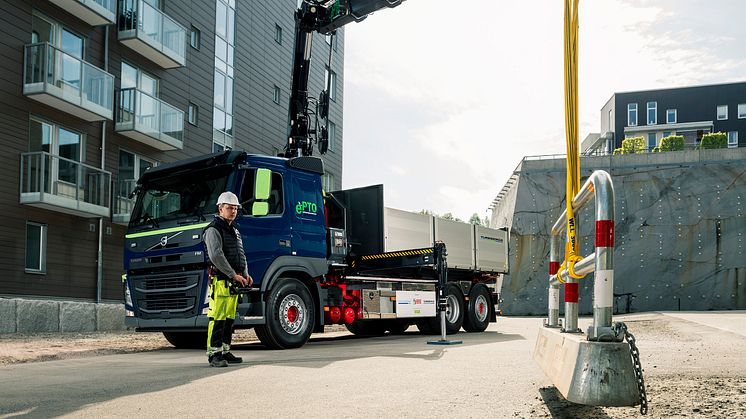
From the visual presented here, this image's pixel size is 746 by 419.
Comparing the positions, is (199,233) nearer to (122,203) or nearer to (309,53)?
(309,53)

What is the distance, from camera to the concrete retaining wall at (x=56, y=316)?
17.6 metres

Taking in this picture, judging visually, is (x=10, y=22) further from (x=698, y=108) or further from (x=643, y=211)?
(x=698, y=108)

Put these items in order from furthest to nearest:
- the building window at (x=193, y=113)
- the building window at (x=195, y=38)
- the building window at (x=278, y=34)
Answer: the building window at (x=278, y=34)
the building window at (x=195, y=38)
the building window at (x=193, y=113)

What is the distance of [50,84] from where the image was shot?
19484 millimetres

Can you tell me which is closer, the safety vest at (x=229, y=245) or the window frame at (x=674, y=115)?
Result: the safety vest at (x=229, y=245)

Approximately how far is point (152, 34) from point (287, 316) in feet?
49.8

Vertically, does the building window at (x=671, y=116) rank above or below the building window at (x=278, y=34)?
above

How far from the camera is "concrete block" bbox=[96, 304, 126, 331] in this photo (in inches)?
801

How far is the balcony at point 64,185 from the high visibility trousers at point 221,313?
1202 centimetres

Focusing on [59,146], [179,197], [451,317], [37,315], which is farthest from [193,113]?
[179,197]

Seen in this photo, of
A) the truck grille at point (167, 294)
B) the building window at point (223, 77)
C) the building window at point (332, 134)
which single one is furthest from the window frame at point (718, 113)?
the truck grille at point (167, 294)

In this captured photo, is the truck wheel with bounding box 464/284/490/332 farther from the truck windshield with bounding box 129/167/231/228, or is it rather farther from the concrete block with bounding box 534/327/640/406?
the concrete block with bounding box 534/327/640/406

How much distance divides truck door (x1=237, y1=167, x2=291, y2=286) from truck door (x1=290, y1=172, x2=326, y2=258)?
25 centimetres

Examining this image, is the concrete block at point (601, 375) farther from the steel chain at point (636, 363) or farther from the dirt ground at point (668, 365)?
the dirt ground at point (668, 365)
